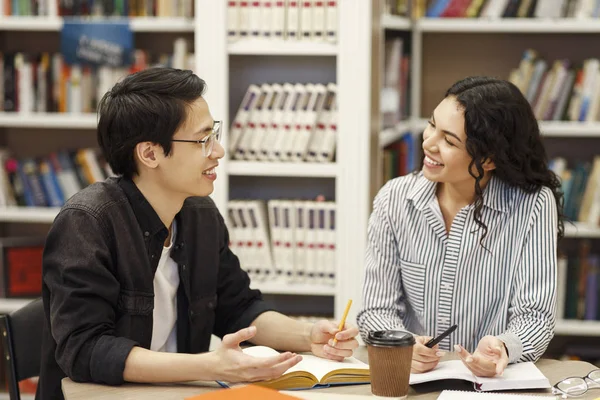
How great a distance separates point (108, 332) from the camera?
5.89 feet

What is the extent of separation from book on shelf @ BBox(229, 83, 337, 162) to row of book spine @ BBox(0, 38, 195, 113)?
640 millimetres

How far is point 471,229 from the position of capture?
2174 millimetres

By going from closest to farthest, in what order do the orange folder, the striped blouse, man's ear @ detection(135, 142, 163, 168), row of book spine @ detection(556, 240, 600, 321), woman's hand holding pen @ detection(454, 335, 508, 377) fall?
1. the orange folder
2. woman's hand holding pen @ detection(454, 335, 508, 377)
3. man's ear @ detection(135, 142, 163, 168)
4. the striped blouse
5. row of book spine @ detection(556, 240, 600, 321)

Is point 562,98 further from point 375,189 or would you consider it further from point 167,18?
point 167,18

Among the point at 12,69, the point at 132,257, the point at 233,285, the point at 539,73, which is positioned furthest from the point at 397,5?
the point at 132,257

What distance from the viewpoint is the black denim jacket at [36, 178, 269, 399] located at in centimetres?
176

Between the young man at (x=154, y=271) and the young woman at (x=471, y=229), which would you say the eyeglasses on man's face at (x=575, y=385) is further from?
the young man at (x=154, y=271)

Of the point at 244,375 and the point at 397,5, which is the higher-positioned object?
the point at 397,5

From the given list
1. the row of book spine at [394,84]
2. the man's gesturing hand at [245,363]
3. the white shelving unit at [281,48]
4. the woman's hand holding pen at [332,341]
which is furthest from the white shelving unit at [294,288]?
the man's gesturing hand at [245,363]

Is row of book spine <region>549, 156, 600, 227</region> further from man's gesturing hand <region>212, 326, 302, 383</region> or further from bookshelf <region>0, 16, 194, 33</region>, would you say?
man's gesturing hand <region>212, 326, 302, 383</region>

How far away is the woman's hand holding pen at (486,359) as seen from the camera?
67.4 inches

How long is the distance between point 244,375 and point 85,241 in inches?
16.9

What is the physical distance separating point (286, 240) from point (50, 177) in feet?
3.81

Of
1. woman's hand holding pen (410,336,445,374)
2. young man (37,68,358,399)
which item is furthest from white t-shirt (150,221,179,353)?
woman's hand holding pen (410,336,445,374)
